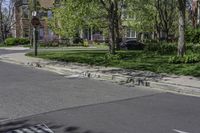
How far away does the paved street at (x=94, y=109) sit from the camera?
8461 millimetres

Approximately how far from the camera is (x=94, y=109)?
406 inches

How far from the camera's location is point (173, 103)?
440 inches

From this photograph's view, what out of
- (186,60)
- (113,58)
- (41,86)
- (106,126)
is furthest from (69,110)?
(113,58)

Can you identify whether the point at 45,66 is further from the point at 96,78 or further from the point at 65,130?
the point at 65,130

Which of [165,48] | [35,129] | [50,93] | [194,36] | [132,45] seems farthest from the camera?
[132,45]

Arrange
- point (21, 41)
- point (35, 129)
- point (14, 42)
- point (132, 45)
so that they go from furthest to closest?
point (21, 41) → point (14, 42) → point (132, 45) → point (35, 129)

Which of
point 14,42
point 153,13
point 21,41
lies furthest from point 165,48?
point 21,41

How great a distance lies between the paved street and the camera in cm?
846

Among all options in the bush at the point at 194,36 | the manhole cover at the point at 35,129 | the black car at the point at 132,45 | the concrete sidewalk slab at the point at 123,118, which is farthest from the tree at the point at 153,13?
the manhole cover at the point at 35,129

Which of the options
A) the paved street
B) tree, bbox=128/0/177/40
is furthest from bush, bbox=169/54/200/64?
tree, bbox=128/0/177/40

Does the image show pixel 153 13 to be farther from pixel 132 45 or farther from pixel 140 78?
pixel 140 78

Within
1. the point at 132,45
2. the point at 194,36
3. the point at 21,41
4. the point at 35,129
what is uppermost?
the point at 194,36

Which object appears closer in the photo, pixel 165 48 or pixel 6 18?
pixel 165 48

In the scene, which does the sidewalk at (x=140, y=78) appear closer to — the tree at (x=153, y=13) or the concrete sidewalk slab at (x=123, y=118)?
the concrete sidewalk slab at (x=123, y=118)
